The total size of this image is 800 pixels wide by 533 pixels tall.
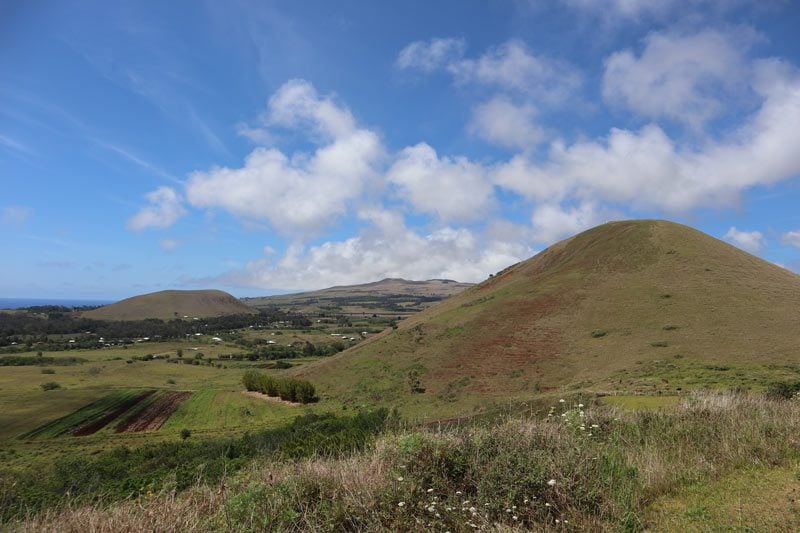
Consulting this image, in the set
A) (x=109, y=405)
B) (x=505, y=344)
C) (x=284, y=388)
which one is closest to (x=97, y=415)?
(x=109, y=405)

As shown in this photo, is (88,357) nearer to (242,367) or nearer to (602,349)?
(242,367)

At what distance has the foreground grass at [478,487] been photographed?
622 centimetres

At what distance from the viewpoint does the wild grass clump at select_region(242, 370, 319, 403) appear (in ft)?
176

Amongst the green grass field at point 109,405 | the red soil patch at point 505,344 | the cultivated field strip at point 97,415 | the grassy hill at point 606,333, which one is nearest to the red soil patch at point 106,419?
the cultivated field strip at point 97,415

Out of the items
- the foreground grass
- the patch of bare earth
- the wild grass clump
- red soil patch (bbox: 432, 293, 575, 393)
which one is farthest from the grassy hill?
the foreground grass

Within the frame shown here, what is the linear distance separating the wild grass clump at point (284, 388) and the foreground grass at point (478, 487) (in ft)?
156

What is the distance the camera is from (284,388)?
57344 mm

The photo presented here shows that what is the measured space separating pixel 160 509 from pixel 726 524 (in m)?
7.92

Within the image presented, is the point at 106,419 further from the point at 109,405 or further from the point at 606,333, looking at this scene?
the point at 606,333

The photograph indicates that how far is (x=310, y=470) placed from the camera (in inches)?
307

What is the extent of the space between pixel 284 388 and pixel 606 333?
3959cm

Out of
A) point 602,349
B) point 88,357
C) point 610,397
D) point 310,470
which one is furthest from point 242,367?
point 310,470

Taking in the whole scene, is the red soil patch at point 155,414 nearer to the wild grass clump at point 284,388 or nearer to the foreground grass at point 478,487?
the wild grass clump at point 284,388

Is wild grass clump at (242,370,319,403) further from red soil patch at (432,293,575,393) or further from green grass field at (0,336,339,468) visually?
red soil patch at (432,293,575,393)
